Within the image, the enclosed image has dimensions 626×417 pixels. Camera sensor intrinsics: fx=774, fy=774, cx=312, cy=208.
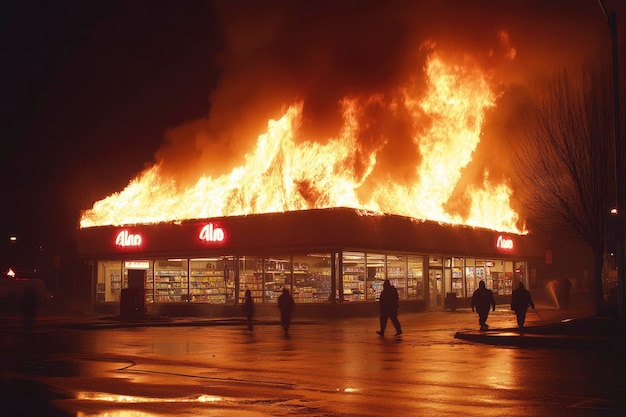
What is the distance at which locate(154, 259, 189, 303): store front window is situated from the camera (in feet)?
130

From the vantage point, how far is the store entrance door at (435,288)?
4159 cm

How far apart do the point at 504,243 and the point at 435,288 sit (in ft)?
25.2

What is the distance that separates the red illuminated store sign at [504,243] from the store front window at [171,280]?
1908 cm

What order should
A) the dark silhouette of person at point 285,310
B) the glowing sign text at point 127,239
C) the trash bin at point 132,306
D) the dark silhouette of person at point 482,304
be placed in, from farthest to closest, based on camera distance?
the glowing sign text at point 127,239 < the trash bin at point 132,306 < the dark silhouette of person at point 482,304 < the dark silhouette of person at point 285,310

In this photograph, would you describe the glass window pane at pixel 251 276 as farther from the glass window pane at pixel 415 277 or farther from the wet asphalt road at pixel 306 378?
the wet asphalt road at pixel 306 378

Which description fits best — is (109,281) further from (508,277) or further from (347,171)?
(508,277)

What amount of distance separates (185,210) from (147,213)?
2.72 m

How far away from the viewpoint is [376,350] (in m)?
18.4

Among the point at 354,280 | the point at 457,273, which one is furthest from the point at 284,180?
the point at 457,273

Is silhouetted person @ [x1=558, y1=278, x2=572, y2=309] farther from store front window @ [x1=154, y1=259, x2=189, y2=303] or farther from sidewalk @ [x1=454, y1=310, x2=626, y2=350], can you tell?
store front window @ [x1=154, y1=259, x2=189, y2=303]

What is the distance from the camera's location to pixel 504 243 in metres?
47.5

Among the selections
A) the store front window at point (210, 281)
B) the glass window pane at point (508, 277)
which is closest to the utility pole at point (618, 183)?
the store front window at point (210, 281)

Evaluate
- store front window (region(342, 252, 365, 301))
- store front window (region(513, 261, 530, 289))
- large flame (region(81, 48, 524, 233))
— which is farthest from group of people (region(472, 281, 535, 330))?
store front window (region(513, 261, 530, 289))

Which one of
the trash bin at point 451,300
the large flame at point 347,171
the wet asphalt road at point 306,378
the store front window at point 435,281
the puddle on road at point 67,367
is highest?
the large flame at point 347,171
